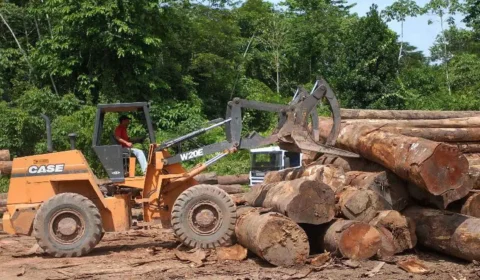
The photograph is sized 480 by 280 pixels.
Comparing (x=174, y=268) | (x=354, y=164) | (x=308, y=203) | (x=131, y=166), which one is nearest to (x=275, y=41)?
(x=354, y=164)

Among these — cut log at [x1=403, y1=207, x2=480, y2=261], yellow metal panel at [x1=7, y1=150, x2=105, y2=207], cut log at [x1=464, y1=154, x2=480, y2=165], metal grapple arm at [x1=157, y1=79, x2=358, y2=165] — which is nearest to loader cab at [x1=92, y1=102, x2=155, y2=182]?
yellow metal panel at [x1=7, y1=150, x2=105, y2=207]

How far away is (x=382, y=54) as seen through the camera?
30.9 m

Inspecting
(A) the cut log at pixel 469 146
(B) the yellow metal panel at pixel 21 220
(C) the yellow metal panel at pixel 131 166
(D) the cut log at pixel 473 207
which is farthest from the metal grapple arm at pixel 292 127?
(B) the yellow metal panel at pixel 21 220

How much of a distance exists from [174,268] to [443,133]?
520 centimetres

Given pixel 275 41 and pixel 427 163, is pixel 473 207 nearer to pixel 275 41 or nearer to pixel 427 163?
pixel 427 163

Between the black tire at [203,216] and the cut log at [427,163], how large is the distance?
8.48 feet

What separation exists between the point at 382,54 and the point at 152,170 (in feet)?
68.2

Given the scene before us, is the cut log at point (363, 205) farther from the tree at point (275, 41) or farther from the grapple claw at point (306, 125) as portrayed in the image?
the tree at point (275, 41)

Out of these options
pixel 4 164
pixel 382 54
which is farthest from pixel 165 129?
pixel 4 164

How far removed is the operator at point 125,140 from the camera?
1214cm

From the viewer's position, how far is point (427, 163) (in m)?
9.34

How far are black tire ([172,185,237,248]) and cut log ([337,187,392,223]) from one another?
6.26 feet

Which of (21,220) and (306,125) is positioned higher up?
(306,125)

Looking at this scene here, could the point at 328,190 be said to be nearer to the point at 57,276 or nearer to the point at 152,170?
the point at 152,170
